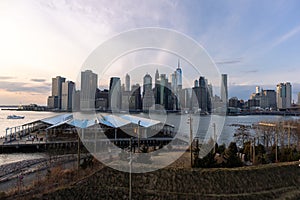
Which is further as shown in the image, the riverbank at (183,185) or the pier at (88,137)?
the pier at (88,137)

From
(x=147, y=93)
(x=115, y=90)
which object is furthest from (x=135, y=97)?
(x=115, y=90)

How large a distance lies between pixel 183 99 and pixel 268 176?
8.34m

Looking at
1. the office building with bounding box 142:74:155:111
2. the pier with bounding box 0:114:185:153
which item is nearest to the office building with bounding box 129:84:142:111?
the office building with bounding box 142:74:155:111

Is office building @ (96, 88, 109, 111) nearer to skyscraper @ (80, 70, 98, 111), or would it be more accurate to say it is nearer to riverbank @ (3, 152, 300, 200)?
skyscraper @ (80, 70, 98, 111)

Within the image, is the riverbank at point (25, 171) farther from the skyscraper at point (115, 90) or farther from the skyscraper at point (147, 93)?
the skyscraper at point (147, 93)

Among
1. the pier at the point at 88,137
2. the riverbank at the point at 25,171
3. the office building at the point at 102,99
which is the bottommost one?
the riverbank at the point at 25,171

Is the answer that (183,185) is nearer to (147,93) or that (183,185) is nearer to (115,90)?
(115,90)

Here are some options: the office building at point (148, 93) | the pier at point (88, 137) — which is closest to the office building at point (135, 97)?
the office building at point (148, 93)

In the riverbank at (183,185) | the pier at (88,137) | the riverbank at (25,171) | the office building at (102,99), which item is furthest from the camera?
the pier at (88,137)

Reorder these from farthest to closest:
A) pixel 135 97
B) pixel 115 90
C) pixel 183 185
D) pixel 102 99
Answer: pixel 102 99 < pixel 135 97 < pixel 115 90 < pixel 183 185

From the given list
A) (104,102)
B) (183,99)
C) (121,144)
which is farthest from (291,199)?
(121,144)

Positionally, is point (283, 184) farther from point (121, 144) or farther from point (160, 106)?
point (121, 144)

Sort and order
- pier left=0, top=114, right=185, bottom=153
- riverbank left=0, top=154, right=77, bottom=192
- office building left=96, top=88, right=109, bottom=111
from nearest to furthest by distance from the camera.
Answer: riverbank left=0, top=154, right=77, bottom=192, office building left=96, top=88, right=109, bottom=111, pier left=0, top=114, right=185, bottom=153

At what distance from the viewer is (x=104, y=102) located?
20453mm
